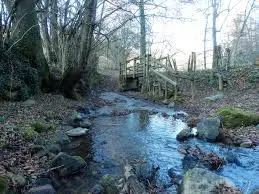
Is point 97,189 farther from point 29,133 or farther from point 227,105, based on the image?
point 227,105

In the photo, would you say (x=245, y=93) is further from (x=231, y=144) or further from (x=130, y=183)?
(x=130, y=183)

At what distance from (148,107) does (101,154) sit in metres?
8.81

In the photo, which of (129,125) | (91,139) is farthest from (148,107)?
(91,139)

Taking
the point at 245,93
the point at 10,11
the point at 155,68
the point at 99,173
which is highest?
the point at 10,11

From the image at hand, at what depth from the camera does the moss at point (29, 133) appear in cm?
804

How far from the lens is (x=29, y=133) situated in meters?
8.20

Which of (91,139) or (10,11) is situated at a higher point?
(10,11)

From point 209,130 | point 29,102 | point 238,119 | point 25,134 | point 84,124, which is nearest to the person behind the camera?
point 25,134

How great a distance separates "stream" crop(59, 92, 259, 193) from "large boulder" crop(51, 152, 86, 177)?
245 mm

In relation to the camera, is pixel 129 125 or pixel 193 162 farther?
pixel 129 125

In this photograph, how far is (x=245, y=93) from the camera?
54.6ft

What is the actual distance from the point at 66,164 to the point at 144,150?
8.69 feet

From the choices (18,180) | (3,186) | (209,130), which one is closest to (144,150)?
(209,130)

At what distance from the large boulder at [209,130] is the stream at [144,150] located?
0.28m
